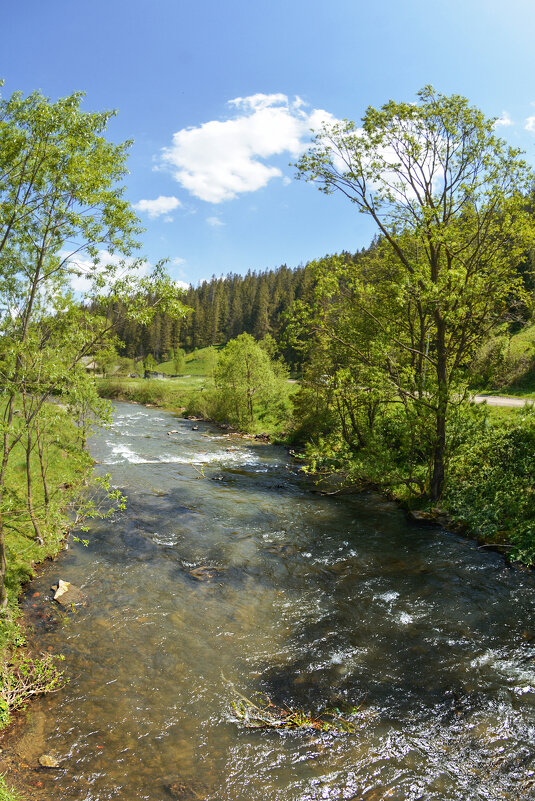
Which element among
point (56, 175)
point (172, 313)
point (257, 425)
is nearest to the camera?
point (56, 175)

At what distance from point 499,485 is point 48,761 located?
14.9 metres

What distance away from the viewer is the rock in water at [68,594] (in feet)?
34.8

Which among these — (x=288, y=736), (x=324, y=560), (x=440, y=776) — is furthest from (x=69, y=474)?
(x=440, y=776)

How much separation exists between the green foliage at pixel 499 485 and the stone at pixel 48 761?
39.8 feet

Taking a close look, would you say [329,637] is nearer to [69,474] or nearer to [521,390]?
[69,474]

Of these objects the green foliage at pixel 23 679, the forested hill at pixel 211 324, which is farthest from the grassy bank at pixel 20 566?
the forested hill at pixel 211 324

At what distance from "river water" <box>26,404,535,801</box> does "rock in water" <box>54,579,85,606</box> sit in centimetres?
25

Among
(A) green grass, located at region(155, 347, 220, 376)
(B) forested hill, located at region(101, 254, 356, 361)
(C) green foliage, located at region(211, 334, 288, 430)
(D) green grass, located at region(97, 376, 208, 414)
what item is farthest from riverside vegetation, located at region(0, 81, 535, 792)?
(B) forested hill, located at region(101, 254, 356, 361)

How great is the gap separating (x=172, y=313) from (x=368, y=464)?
999 centimetres

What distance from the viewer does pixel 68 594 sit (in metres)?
10.9

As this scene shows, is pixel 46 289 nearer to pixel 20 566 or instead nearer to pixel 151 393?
pixel 20 566

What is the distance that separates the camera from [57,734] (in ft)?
22.2

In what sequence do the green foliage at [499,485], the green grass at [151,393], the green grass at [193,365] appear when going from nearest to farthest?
the green foliage at [499,485]
the green grass at [151,393]
the green grass at [193,365]

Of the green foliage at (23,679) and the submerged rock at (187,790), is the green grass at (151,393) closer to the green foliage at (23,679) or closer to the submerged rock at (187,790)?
the green foliage at (23,679)
